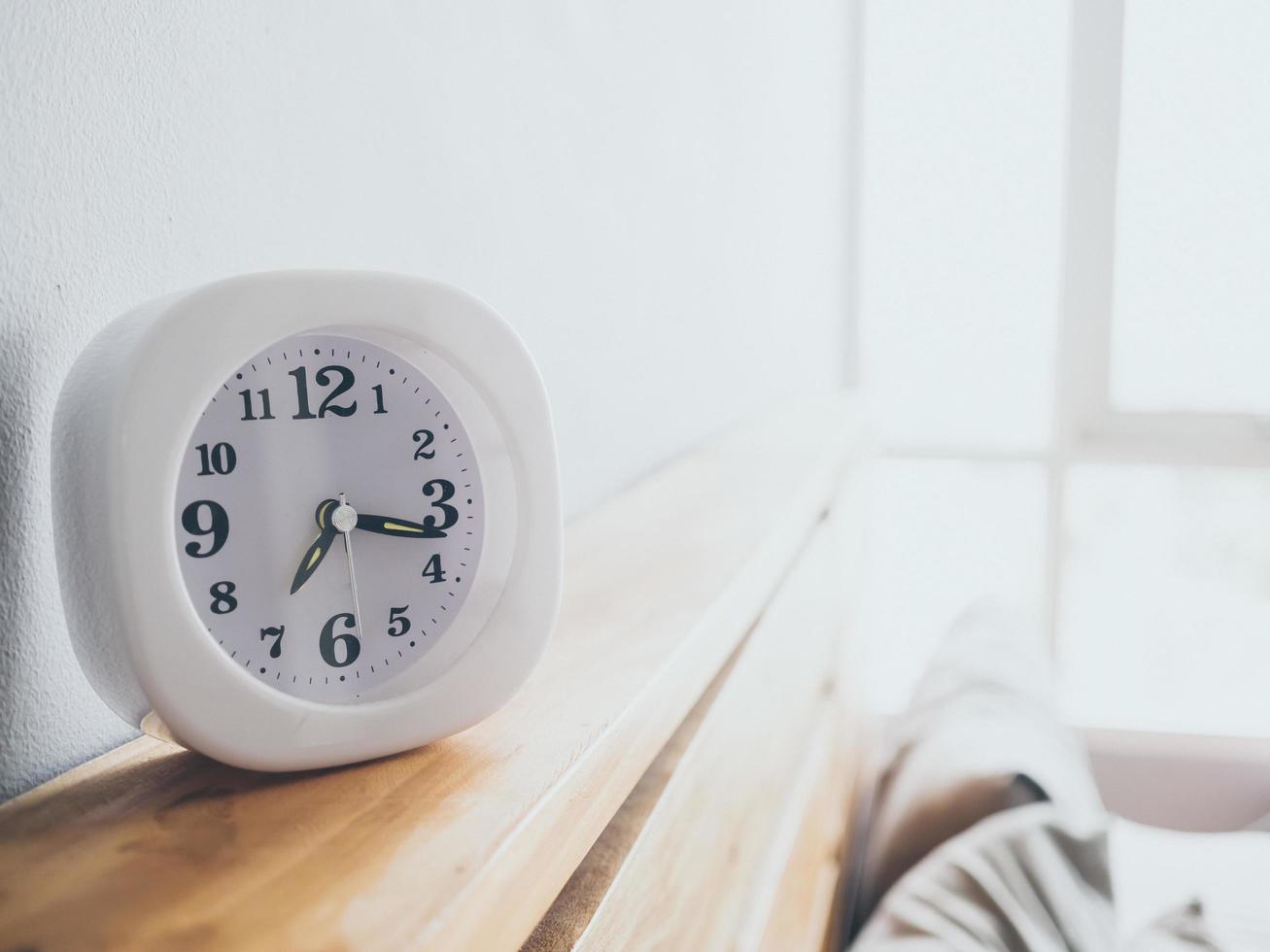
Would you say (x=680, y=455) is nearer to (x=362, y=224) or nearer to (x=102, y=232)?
(x=362, y=224)

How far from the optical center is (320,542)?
366 mm

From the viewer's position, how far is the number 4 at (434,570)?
1.31 feet

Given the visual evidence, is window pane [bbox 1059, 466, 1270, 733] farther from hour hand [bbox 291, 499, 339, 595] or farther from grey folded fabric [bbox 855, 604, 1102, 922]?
hour hand [bbox 291, 499, 339, 595]

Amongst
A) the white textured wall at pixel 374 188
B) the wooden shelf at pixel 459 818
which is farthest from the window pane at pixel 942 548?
the wooden shelf at pixel 459 818

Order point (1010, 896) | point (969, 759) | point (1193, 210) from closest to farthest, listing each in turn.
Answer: point (1010, 896)
point (969, 759)
point (1193, 210)

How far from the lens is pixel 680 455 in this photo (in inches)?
51.5

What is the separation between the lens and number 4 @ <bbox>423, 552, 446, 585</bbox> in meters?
0.40

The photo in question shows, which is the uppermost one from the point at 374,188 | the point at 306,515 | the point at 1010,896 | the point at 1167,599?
the point at 374,188

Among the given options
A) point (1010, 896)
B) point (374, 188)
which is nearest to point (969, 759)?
point (1010, 896)

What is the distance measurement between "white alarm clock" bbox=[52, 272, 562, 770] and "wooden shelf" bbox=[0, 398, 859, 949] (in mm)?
28

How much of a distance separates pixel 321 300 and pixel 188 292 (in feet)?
0.14

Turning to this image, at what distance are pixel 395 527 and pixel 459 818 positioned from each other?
0.37 feet

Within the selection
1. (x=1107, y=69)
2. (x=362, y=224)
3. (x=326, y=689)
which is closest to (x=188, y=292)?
(x=326, y=689)

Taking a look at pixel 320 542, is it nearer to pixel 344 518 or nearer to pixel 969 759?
pixel 344 518
